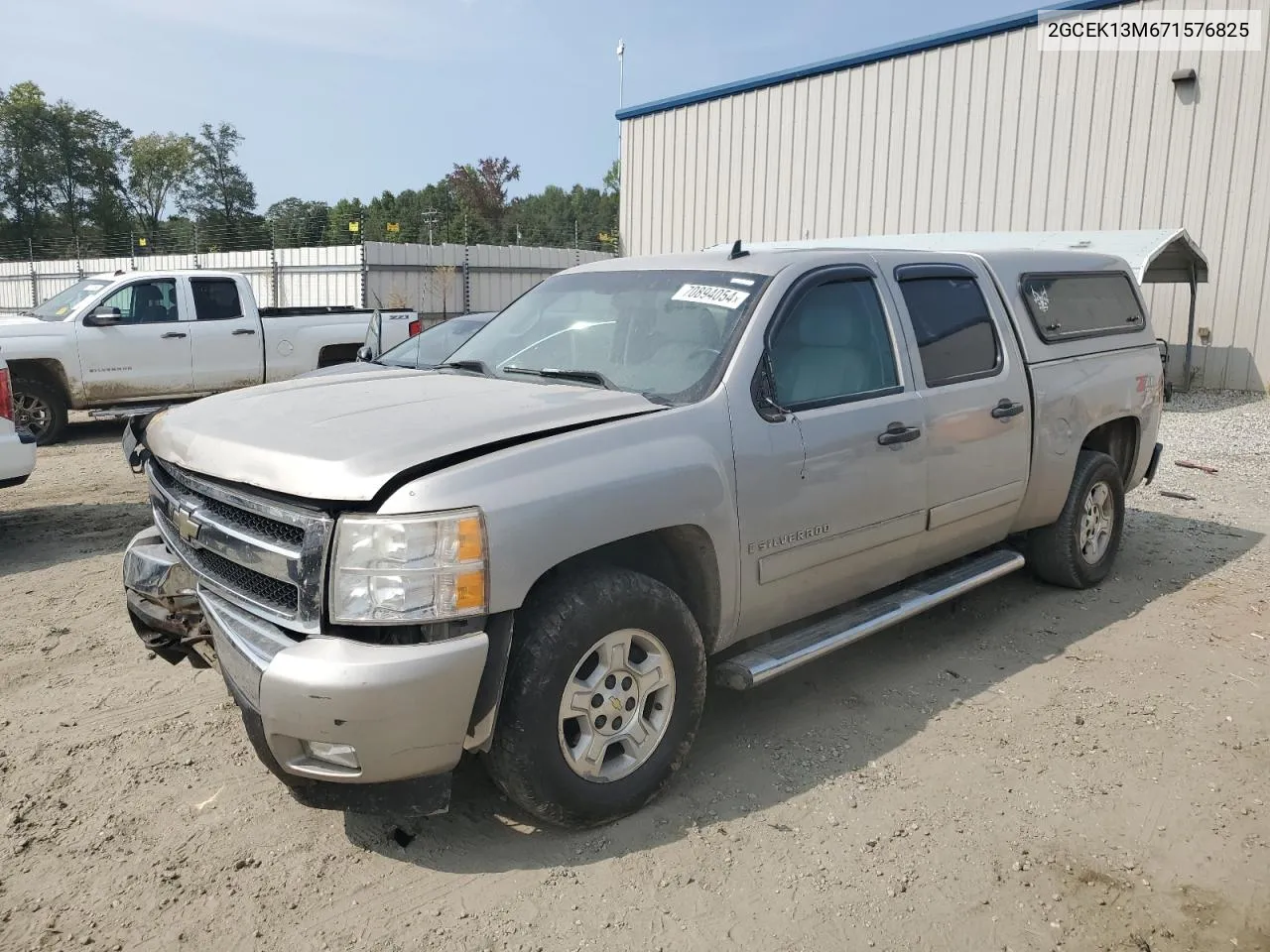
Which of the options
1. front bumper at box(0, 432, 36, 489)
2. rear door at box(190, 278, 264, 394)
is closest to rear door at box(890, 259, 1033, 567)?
front bumper at box(0, 432, 36, 489)

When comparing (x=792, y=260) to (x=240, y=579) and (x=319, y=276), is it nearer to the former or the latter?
(x=240, y=579)

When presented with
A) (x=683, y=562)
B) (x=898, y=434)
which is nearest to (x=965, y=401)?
(x=898, y=434)

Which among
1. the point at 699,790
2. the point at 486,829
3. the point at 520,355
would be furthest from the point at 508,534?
the point at 520,355

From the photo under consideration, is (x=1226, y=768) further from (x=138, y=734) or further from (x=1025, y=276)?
(x=138, y=734)

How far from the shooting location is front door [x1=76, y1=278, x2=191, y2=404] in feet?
36.0

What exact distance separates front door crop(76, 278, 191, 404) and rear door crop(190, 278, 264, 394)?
0.17 meters

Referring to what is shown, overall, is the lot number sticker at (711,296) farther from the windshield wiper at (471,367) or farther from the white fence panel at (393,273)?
the white fence panel at (393,273)

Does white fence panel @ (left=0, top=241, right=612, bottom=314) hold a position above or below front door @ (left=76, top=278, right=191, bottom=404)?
above

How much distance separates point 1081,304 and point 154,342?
33.0 feet

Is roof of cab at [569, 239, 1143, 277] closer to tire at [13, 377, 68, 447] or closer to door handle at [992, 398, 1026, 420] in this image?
door handle at [992, 398, 1026, 420]

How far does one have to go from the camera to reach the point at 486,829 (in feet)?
10.6

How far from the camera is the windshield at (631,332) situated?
3734mm

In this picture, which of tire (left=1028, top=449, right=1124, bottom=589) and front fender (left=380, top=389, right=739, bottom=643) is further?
tire (left=1028, top=449, right=1124, bottom=589)

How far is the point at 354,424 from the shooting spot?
318 centimetres
